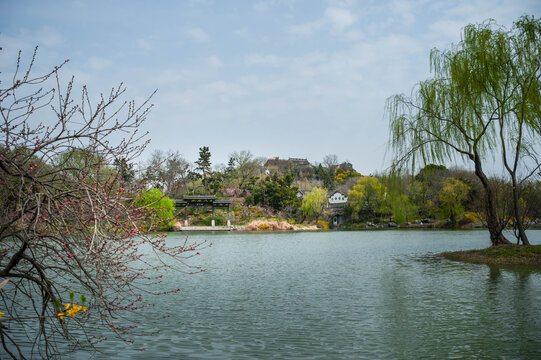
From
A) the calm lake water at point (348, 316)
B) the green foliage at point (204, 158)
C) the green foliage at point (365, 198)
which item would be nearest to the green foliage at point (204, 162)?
the green foliage at point (204, 158)

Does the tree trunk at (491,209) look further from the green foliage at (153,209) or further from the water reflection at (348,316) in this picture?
the green foliage at (153,209)

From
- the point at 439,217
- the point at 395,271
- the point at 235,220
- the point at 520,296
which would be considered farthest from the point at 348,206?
the point at 520,296

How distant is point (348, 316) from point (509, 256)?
7883mm

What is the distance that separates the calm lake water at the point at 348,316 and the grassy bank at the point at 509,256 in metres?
0.81

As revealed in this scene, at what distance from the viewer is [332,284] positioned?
9.19 m

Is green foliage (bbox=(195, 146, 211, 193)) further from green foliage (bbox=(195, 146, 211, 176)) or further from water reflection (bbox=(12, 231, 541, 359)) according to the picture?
water reflection (bbox=(12, 231, 541, 359))

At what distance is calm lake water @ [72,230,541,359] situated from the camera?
4785 millimetres

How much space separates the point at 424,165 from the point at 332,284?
6.76 meters

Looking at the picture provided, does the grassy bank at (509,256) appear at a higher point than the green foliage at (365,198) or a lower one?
lower

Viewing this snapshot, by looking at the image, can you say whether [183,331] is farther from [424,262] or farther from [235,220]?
[235,220]

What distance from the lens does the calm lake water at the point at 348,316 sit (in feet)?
15.7

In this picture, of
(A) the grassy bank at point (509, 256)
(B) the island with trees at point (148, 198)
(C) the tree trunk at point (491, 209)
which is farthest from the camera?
(C) the tree trunk at point (491, 209)

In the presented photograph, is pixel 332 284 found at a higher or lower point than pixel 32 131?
lower

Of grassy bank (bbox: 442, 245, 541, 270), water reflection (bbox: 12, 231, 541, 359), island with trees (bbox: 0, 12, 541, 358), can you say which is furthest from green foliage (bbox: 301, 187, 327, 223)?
water reflection (bbox: 12, 231, 541, 359)
